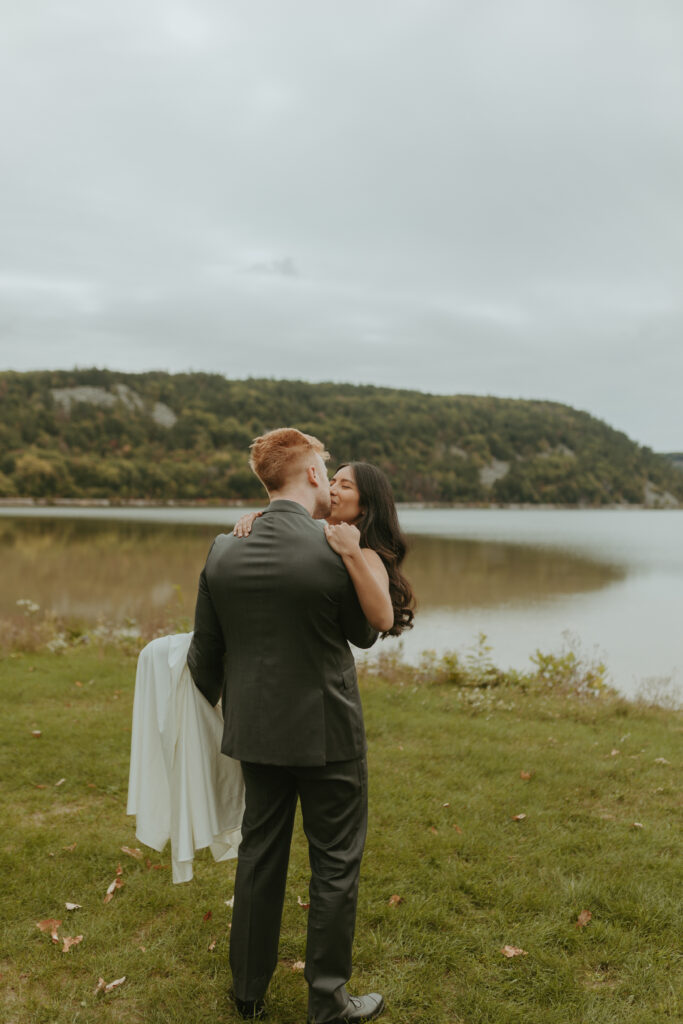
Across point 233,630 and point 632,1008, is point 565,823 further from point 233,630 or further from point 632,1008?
point 233,630

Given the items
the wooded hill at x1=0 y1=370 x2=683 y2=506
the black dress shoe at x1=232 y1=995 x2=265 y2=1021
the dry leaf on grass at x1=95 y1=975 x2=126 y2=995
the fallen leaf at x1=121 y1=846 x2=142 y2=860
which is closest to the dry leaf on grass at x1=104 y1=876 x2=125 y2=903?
the fallen leaf at x1=121 y1=846 x2=142 y2=860

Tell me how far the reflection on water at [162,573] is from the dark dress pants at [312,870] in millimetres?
10608

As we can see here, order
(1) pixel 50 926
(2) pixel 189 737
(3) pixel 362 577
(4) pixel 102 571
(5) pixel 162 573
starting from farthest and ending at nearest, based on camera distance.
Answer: (4) pixel 102 571
(5) pixel 162 573
(1) pixel 50 926
(2) pixel 189 737
(3) pixel 362 577

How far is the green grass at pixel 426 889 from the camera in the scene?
3.15 meters

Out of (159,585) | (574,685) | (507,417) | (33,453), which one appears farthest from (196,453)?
(574,685)

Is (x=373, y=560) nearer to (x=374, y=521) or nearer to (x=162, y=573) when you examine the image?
(x=374, y=521)

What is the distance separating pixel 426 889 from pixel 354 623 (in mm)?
2237

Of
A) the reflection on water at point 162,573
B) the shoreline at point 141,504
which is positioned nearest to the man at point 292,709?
the reflection on water at point 162,573

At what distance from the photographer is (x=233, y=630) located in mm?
2764

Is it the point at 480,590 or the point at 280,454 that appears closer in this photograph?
the point at 280,454

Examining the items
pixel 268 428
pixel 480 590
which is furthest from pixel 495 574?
pixel 268 428

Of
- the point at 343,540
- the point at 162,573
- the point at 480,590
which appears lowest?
the point at 162,573

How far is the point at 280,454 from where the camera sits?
9.02 feet

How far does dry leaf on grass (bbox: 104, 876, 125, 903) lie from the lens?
13.0ft
